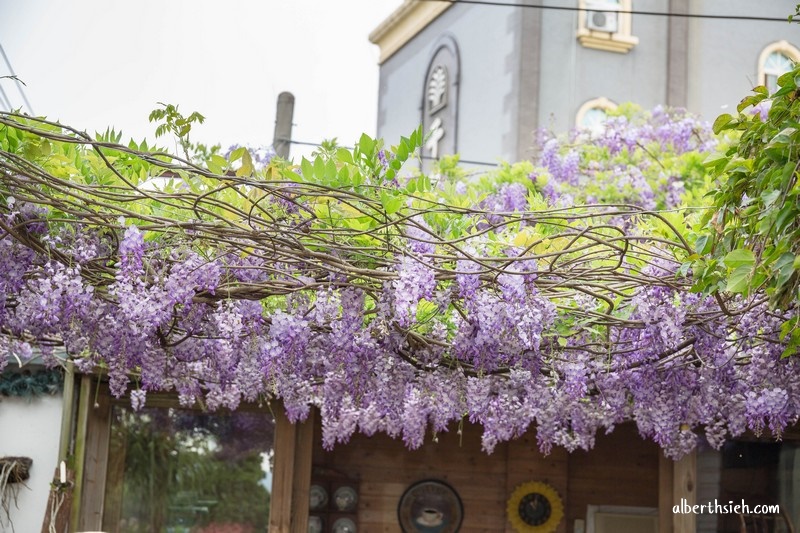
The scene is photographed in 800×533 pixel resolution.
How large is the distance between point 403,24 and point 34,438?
31.5ft

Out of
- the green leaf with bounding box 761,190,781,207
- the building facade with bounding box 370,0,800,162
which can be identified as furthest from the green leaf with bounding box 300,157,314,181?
the building facade with bounding box 370,0,800,162

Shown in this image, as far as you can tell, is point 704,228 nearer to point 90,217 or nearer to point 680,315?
point 680,315

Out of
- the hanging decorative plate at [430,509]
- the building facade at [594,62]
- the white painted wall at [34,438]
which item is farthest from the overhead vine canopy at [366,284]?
the building facade at [594,62]

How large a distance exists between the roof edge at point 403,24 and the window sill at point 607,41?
2.17m

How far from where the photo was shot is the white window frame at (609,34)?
1212 centimetres

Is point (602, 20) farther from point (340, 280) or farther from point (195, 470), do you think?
point (340, 280)

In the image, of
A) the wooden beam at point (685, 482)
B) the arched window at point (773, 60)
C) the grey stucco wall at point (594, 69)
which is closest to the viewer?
the wooden beam at point (685, 482)

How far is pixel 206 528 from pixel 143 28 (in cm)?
411

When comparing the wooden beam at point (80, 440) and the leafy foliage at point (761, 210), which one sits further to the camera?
the wooden beam at point (80, 440)

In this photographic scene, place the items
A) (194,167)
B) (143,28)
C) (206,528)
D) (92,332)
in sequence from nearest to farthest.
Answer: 1. (194,167)
2. (92,332)
3. (206,528)
4. (143,28)

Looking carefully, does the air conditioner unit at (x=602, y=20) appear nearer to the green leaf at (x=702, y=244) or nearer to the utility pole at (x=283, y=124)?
the utility pole at (x=283, y=124)

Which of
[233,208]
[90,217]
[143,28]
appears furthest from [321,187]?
[143,28]

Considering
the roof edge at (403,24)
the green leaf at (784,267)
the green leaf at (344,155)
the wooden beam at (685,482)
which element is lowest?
the wooden beam at (685,482)

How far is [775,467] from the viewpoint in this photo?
6500 mm
